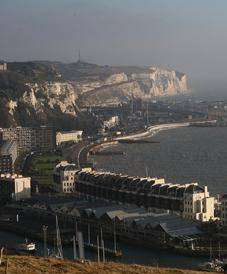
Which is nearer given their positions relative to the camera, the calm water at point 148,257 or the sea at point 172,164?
the calm water at point 148,257

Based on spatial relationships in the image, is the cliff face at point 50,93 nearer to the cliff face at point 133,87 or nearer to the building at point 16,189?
the cliff face at point 133,87

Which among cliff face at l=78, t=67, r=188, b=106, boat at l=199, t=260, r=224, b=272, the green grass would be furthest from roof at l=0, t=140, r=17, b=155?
cliff face at l=78, t=67, r=188, b=106

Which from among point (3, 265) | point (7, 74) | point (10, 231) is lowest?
point (10, 231)

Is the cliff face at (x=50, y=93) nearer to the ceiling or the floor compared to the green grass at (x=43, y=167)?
nearer to the ceiling

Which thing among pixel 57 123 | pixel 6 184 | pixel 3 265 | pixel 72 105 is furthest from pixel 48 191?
pixel 72 105

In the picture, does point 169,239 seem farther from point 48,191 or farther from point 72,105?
point 72,105

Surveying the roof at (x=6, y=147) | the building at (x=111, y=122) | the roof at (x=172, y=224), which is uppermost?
the building at (x=111, y=122)

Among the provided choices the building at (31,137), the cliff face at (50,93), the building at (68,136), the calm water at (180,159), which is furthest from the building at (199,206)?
the cliff face at (50,93)
